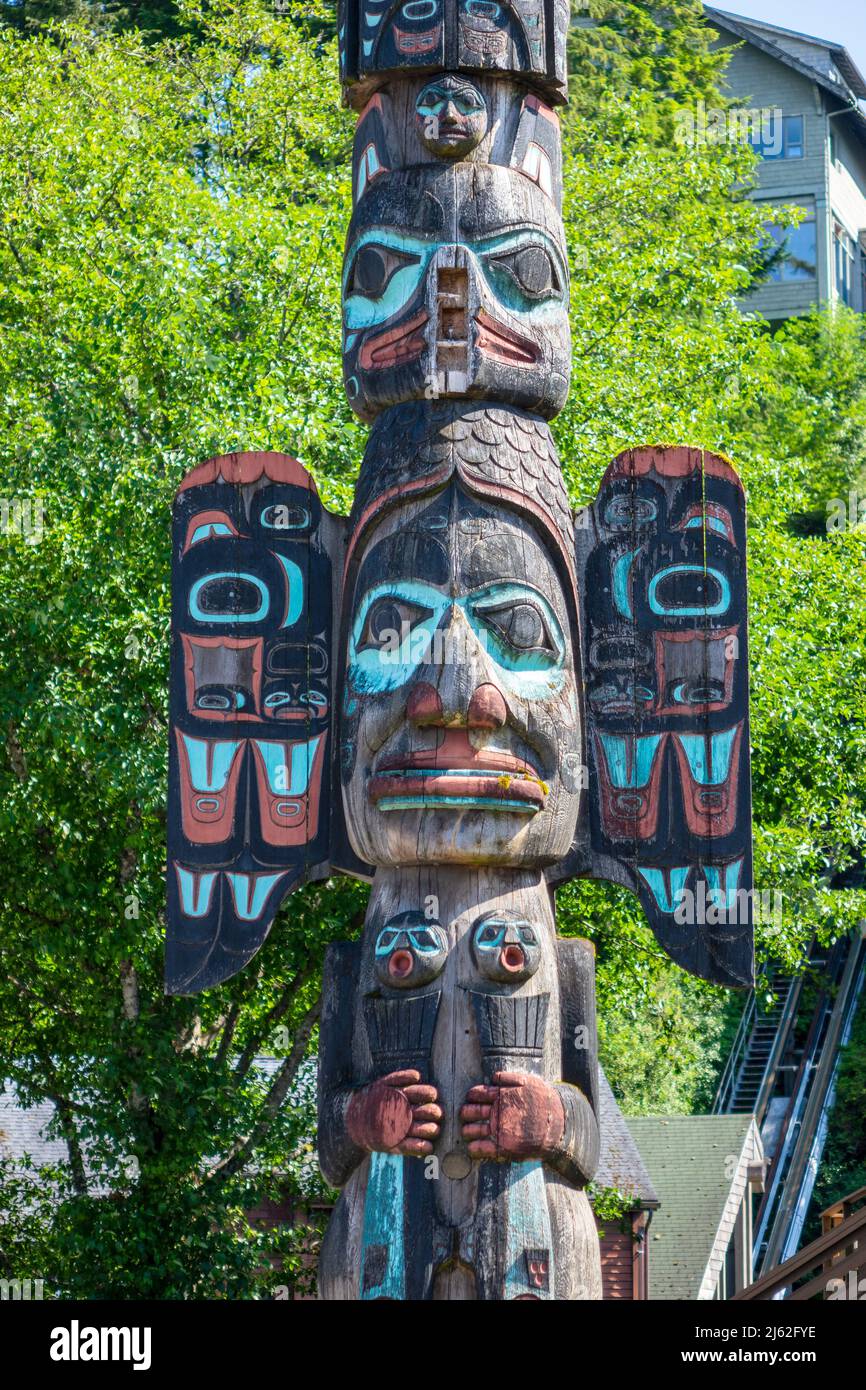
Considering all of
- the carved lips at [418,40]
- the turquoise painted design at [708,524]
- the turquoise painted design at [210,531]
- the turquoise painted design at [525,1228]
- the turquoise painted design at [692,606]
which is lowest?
the turquoise painted design at [525,1228]

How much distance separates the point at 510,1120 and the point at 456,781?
1.49 metres

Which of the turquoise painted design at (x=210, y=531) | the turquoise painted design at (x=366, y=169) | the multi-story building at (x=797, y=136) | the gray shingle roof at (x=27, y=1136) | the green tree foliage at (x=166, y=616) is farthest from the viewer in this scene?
the multi-story building at (x=797, y=136)

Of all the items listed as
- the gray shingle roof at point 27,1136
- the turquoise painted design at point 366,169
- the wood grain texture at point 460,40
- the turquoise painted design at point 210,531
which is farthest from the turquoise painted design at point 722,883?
the gray shingle roof at point 27,1136

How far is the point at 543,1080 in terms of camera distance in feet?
26.5

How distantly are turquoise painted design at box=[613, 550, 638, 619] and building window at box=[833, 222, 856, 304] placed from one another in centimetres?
3303

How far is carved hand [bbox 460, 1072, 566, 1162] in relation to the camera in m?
7.80

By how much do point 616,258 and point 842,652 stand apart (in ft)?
16.0

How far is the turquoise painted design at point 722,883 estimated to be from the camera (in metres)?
8.69

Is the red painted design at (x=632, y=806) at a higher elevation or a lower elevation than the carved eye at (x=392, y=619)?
lower

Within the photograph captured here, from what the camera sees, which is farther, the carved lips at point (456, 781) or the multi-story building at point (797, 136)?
the multi-story building at point (797, 136)

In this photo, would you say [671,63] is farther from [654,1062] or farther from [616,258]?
[654,1062]

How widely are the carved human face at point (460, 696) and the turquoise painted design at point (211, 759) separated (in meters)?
0.65

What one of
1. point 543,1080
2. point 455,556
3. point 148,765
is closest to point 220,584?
point 455,556

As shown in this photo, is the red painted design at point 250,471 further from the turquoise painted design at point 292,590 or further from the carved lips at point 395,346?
the carved lips at point 395,346
